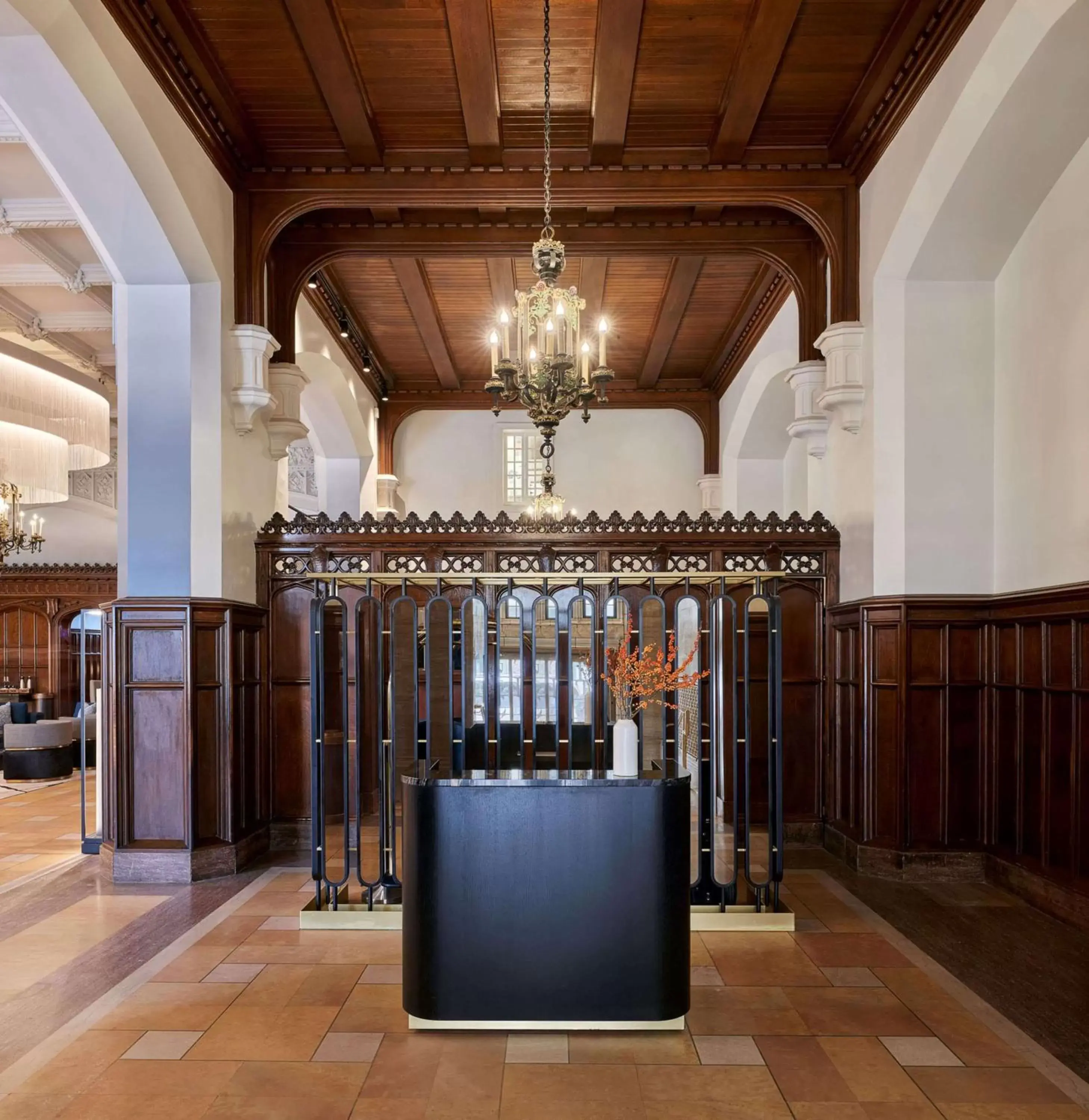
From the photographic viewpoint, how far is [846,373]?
6566mm

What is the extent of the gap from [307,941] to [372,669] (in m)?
2.95

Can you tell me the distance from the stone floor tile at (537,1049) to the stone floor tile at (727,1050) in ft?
1.70

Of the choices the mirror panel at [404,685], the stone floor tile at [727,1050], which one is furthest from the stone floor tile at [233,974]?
the stone floor tile at [727,1050]

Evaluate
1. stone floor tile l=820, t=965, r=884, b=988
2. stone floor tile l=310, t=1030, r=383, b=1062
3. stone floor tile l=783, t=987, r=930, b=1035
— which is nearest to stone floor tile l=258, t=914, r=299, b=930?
stone floor tile l=310, t=1030, r=383, b=1062

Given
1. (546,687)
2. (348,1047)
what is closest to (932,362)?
(546,687)

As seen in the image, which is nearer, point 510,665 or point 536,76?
point 536,76

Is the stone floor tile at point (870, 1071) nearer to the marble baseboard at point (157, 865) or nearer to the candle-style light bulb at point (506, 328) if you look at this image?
the candle-style light bulb at point (506, 328)

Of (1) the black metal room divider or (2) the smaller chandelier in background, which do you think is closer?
(1) the black metal room divider

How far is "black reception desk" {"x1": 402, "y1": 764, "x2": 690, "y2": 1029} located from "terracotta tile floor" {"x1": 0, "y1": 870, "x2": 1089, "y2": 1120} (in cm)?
13

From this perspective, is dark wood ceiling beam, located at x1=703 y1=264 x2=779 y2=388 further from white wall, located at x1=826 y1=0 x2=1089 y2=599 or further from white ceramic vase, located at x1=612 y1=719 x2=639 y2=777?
white ceramic vase, located at x1=612 y1=719 x2=639 y2=777

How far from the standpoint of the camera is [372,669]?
7.68 meters

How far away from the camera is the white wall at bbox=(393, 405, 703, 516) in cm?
1344

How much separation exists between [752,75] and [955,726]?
422 centimetres

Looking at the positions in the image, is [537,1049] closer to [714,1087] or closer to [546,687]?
[714,1087]
